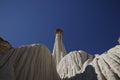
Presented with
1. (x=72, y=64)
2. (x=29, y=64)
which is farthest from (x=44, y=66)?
(x=72, y=64)

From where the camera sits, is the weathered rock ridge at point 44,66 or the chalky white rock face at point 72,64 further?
the chalky white rock face at point 72,64

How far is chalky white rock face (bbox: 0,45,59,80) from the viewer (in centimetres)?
611

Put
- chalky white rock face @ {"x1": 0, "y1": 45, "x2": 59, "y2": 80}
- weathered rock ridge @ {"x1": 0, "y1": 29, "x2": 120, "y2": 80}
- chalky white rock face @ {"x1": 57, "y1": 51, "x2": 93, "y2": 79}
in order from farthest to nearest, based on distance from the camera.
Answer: chalky white rock face @ {"x1": 57, "y1": 51, "x2": 93, "y2": 79}
chalky white rock face @ {"x1": 0, "y1": 45, "x2": 59, "y2": 80}
weathered rock ridge @ {"x1": 0, "y1": 29, "x2": 120, "y2": 80}

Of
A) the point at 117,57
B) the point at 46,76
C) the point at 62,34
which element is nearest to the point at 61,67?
the point at 46,76

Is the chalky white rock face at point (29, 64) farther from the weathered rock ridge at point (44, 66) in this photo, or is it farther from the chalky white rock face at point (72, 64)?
the chalky white rock face at point (72, 64)

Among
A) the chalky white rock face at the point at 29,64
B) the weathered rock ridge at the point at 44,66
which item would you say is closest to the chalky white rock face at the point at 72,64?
the weathered rock ridge at the point at 44,66

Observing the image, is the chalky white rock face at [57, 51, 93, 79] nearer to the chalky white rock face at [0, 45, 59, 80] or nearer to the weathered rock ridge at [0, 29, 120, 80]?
the weathered rock ridge at [0, 29, 120, 80]

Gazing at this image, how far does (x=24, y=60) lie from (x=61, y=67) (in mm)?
2828

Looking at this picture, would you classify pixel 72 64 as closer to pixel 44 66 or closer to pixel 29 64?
pixel 44 66

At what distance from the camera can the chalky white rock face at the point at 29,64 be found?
611 centimetres

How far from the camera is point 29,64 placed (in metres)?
6.88

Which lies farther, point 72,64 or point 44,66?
point 72,64

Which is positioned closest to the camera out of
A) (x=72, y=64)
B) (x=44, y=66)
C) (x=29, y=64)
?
(x=29, y=64)

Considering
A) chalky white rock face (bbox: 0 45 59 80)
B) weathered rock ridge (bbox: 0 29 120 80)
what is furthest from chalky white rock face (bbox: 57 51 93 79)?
chalky white rock face (bbox: 0 45 59 80)
